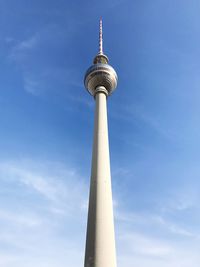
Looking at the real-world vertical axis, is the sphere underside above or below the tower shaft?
above

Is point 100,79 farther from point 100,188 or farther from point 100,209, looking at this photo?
point 100,209

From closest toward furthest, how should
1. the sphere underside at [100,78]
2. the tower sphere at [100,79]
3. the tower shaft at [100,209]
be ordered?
the tower shaft at [100,209], the tower sphere at [100,79], the sphere underside at [100,78]

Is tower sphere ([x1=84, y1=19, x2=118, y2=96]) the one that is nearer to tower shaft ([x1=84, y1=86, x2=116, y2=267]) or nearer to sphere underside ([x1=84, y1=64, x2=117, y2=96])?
sphere underside ([x1=84, y1=64, x2=117, y2=96])

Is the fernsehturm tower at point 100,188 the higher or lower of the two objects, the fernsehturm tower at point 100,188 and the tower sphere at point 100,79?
the lower

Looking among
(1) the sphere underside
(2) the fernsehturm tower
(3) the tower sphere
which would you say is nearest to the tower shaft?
(2) the fernsehturm tower

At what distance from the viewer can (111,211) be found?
47.2 metres

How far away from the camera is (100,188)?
48.4 m

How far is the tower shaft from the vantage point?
4034 centimetres

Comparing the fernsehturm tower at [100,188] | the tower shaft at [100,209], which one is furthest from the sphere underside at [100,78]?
the tower shaft at [100,209]

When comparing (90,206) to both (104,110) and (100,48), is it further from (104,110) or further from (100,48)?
(100,48)

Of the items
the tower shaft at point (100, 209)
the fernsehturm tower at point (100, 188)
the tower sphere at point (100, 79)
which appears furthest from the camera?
the tower sphere at point (100, 79)

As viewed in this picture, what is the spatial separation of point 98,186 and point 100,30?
197 ft

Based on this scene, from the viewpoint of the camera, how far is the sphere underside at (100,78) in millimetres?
70000

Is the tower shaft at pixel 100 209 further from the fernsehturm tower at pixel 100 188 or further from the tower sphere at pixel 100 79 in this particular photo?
the tower sphere at pixel 100 79
